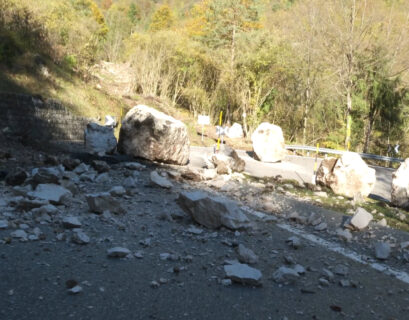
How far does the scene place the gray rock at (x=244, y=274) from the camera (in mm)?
3434

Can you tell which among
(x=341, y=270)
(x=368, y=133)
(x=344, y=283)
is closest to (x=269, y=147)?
(x=368, y=133)

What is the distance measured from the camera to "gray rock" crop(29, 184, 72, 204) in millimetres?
5094

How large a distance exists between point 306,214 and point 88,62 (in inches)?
788

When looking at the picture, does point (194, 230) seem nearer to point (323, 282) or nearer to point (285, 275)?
point (285, 275)

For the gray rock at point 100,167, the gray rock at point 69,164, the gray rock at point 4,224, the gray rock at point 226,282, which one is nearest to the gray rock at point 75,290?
the gray rock at point 226,282

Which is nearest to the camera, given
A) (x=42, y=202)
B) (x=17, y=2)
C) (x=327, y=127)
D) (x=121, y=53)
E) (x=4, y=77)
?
(x=42, y=202)

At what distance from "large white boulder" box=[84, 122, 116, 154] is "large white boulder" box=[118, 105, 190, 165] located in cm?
42

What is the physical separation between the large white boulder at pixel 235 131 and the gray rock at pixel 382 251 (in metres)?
19.5

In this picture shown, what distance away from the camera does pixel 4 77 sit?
1728cm

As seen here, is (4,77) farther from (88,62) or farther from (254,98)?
(254,98)

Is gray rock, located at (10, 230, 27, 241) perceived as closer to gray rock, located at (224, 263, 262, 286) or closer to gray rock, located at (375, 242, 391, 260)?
gray rock, located at (224, 263, 262, 286)

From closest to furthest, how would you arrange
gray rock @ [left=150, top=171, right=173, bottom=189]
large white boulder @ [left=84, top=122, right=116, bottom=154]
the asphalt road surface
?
gray rock @ [left=150, top=171, right=173, bottom=189]
large white boulder @ [left=84, top=122, right=116, bottom=154]
the asphalt road surface

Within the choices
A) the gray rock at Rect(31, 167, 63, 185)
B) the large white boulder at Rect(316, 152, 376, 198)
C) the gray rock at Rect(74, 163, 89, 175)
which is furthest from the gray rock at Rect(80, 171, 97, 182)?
the large white boulder at Rect(316, 152, 376, 198)

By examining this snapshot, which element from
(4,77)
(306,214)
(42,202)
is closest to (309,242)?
(306,214)
